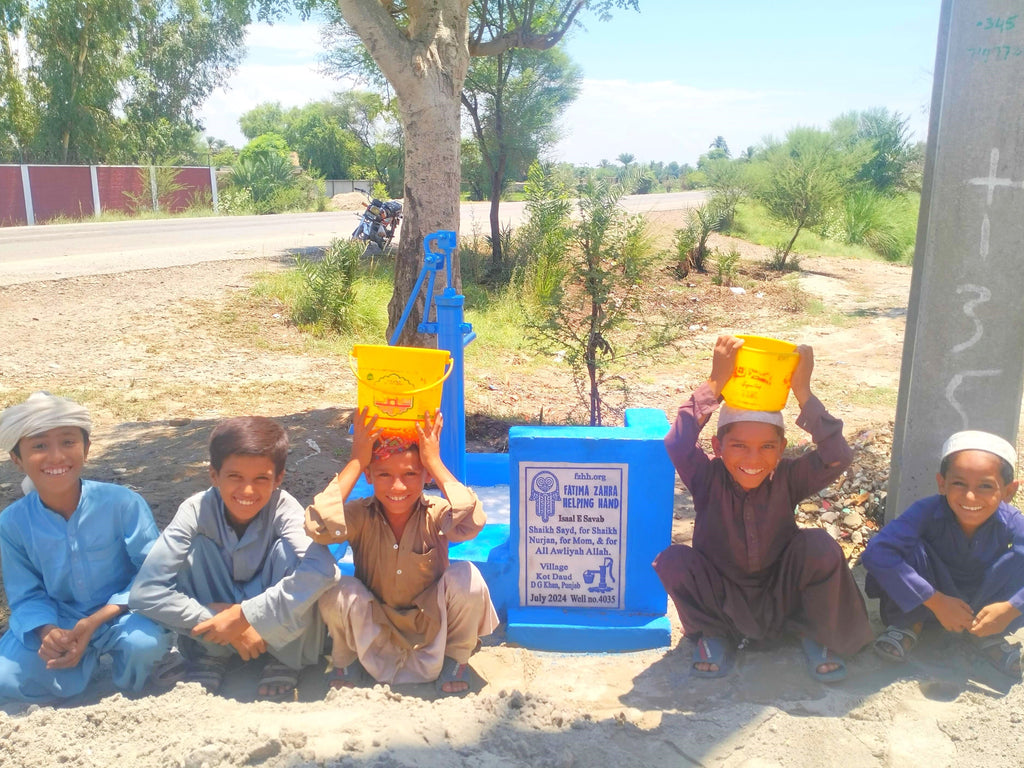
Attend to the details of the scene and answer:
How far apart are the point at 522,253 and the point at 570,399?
19.7ft

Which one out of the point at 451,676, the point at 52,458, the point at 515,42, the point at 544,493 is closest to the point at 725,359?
the point at 544,493

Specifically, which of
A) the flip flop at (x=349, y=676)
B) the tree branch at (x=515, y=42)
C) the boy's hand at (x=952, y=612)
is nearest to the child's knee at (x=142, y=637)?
the flip flop at (x=349, y=676)

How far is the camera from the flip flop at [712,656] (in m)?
2.79

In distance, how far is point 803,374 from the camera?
2.69m

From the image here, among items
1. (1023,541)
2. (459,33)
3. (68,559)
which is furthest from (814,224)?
(68,559)

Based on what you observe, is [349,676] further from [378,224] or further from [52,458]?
[378,224]

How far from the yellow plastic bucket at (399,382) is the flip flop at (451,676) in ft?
2.55

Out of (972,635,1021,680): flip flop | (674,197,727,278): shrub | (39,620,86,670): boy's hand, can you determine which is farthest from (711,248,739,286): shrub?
(39,620,86,670): boy's hand

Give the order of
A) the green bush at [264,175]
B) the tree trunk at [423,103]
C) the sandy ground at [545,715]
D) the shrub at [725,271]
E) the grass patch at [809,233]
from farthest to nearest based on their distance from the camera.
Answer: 1. the green bush at [264,175]
2. the grass patch at [809,233]
3. the shrub at [725,271]
4. the tree trunk at [423,103]
5. the sandy ground at [545,715]

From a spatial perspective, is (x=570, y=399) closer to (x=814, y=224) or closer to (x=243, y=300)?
(x=243, y=300)

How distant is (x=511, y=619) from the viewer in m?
3.16

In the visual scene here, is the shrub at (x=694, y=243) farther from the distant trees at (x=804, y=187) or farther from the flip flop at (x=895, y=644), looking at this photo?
the flip flop at (x=895, y=644)

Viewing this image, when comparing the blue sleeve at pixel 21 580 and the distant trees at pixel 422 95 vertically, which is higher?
the distant trees at pixel 422 95

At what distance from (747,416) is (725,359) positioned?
20 centimetres
